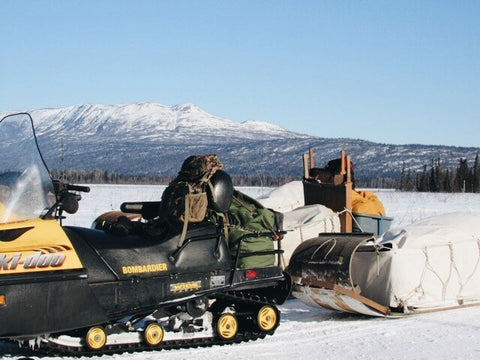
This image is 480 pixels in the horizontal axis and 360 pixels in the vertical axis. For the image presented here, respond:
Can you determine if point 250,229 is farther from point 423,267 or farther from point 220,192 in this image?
point 423,267

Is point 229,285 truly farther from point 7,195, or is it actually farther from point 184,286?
point 7,195

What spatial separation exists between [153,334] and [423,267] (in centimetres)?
302

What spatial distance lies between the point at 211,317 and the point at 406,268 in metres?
2.15

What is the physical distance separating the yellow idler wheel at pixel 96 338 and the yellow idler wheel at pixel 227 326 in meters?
1.09

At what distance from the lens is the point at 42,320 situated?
5.78 m

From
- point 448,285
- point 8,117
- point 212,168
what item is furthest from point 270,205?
point 8,117

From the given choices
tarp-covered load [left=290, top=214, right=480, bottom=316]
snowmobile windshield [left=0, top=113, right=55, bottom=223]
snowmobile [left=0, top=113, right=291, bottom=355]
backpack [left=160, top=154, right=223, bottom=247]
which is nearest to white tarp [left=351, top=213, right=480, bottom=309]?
tarp-covered load [left=290, top=214, right=480, bottom=316]

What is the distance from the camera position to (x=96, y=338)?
20.4 ft

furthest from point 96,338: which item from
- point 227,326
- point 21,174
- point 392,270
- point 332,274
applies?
point 392,270

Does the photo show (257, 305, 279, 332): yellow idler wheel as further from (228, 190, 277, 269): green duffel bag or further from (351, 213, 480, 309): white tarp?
(351, 213, 480, 309): white tarp

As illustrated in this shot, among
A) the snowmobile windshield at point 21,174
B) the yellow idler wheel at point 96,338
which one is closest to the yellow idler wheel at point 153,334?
the yellow idler wheel at point 96,338

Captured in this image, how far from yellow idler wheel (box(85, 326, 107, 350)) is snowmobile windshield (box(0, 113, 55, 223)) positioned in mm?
1006

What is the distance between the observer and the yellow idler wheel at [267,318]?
7.01m

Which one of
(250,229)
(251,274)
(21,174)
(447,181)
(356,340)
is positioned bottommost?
(447,181)
